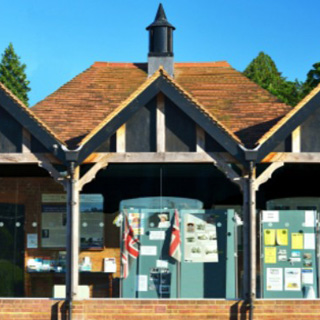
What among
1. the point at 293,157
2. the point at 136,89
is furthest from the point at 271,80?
the point at 293,157

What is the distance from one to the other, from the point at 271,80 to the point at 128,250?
1863 inches

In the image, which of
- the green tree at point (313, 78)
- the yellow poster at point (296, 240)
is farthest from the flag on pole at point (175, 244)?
the green tree at point (313, 78)

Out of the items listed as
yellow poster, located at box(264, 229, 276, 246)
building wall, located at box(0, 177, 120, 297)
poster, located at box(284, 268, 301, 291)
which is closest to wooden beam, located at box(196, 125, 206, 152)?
yellow poster, located at box(264, 229, 276, 246)

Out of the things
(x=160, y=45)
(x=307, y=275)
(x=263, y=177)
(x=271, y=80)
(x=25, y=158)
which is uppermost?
(x=271, y=80)

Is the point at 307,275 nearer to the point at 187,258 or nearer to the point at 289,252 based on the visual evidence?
the point at 289,252

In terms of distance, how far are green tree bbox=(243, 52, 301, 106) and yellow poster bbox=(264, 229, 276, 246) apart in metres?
Answer: 37.5

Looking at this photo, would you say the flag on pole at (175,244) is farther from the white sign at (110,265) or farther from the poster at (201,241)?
the white sign at (110,265)

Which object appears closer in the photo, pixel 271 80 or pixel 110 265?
pixel 110 265

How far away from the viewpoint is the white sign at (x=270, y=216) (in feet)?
50.8

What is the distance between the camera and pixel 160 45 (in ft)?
72.6

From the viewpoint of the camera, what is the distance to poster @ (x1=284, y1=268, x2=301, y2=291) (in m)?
15.3

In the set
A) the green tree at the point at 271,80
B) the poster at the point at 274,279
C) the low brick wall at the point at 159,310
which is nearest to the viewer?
the low brick wall at the point at 159,310

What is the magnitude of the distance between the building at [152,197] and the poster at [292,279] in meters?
0.02

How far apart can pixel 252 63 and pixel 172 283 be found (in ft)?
166
